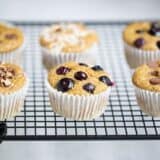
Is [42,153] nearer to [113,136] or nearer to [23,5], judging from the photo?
[113,136]

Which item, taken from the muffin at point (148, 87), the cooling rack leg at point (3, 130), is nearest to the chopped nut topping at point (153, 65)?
the muffin at point (148, 87)

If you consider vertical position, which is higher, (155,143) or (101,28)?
(101,28)

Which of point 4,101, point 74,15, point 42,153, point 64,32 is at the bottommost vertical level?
point 42,153

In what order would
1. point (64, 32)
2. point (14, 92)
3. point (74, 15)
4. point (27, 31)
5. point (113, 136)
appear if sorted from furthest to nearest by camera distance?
point (74, 15) → point (27, 31) → point (64, 32) → point (14, 92) → point (113, 136)

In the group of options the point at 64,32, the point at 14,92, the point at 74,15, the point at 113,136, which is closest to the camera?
the point at 113,136

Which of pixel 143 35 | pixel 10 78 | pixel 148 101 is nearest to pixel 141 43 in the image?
pixel 143 35

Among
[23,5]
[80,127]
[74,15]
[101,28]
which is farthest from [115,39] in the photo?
[80,127]

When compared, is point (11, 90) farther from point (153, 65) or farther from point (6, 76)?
point (153, 65)
